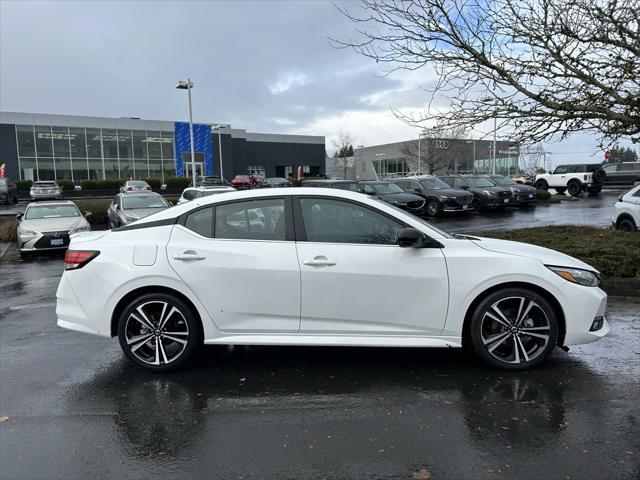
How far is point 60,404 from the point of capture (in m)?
4.02

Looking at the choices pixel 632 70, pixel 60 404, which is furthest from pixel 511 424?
pixel 632 70

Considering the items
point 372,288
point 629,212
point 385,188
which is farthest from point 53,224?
point 629,212

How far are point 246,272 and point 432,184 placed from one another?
1955 centimetres

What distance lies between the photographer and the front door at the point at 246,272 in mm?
4367

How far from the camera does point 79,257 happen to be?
4656 mm

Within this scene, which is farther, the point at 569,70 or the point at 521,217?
the point at 521,217

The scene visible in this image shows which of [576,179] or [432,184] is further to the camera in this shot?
[576,179]

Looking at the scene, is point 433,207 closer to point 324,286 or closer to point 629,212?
point 629,212

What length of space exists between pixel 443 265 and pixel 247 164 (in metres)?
64.4

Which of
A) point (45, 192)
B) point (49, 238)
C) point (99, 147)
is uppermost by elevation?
point (99, 147)

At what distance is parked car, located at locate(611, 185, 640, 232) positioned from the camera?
11.4 metres

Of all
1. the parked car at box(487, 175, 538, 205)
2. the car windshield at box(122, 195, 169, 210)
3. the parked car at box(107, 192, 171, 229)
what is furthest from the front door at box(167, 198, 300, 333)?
the parked car at box(487, 175, 538, 205)

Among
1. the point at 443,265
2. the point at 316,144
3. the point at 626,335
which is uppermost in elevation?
the point at 316,144

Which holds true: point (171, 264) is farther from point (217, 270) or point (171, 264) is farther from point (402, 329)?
point (402, 329)
